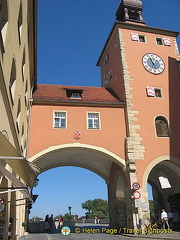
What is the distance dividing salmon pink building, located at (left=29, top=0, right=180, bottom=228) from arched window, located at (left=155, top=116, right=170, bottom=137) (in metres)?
0.07

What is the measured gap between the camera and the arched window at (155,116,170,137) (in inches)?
679

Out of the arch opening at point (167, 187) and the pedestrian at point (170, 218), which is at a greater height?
the arch opening at point (167, 187)

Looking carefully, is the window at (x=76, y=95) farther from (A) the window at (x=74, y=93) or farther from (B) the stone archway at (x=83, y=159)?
(B) the stone archway at (x=83, y=159)

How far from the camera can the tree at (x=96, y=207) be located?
8330 cm

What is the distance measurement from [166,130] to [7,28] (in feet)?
43.9

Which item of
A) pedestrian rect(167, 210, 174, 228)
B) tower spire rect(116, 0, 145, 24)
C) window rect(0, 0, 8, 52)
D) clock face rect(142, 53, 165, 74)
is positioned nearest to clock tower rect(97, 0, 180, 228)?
clock face rect(142, 53, 165, 74)

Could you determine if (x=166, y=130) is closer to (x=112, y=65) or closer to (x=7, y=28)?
(x=112, y=65)

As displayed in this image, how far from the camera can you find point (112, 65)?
2152 cm

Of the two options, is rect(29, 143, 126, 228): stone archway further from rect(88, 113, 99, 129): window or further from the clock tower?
the clock tower

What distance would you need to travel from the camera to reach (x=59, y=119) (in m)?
16.4

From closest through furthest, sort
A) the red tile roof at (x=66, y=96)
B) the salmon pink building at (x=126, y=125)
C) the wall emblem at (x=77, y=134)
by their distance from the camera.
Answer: the salmon pink building at (x=126, y=125) < the wall emblem at (x=77, y=134) < the red tile roof at (x=66, y=96)

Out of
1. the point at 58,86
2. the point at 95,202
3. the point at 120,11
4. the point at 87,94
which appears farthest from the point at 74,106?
the point at 95,202

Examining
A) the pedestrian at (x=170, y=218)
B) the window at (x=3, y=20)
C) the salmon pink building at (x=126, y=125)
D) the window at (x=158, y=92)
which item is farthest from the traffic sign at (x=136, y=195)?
the window at (x=3, y=20)

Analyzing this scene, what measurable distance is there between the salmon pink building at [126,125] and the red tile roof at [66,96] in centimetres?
7
